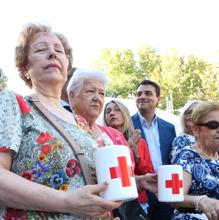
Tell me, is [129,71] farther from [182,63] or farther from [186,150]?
[186,150]

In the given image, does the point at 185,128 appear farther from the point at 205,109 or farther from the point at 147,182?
the point at 147,182

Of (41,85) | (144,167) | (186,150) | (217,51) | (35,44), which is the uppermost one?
(217,51)

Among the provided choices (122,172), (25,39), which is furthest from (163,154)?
(122,172)

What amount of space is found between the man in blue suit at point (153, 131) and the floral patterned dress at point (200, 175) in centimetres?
121

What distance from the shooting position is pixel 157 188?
5.95 ft

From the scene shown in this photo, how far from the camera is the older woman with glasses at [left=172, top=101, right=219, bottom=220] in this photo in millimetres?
2154

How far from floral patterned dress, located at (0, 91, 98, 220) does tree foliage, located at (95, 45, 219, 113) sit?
72.1ft

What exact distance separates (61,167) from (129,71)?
103ft

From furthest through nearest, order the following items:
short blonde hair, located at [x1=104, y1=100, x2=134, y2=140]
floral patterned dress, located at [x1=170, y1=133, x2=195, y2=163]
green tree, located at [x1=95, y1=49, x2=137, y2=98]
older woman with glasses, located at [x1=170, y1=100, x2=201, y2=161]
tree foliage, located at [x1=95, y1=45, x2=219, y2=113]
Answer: green tree, located at [x1=95, y1=49, x2=137, y2=98]
tree foliage, located at [x1=95, y1=45, x2=219, y2=113]
older woman with glasses, located at [x1=170, y1=100, x2=201, y2=161]
short blonde hair, located at [x1=104, y1=100, x2=134, y2=140]
floral patterned dress, located at [x1=170, y1=133, x2=195, y2=163]

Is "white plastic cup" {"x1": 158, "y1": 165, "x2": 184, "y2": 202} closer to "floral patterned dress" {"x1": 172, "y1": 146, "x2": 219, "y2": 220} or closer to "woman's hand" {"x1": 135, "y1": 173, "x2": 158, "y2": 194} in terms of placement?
"woman's hand" {"x1": 135, "y1": 173, "x2": 158, "y2": 194}

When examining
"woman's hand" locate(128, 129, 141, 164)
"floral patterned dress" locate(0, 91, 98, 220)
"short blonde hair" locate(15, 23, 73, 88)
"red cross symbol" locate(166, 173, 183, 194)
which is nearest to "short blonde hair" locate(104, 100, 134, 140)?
"woman's hand" locate(128, 129, 141, 164)

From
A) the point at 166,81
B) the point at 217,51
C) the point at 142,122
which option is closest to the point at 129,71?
the point at 166,81

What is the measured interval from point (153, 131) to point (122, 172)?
3.05m

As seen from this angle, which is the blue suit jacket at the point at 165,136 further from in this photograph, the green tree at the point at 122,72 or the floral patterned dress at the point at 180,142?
the green tree at the point at 122,72
